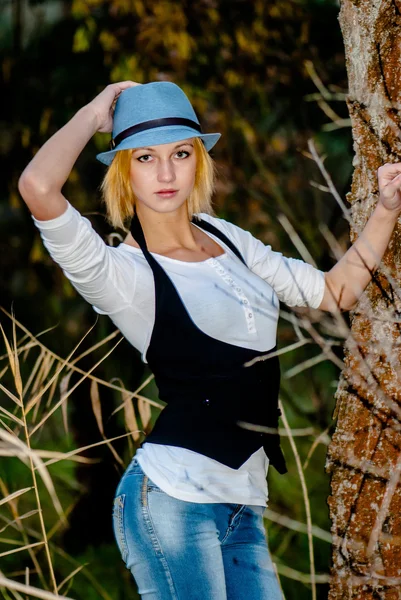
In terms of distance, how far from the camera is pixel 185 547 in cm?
159

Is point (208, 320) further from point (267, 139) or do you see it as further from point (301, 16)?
point (267, 139)

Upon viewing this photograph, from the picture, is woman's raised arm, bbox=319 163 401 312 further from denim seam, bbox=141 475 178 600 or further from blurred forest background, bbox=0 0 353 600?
blurred forest background, bbox=0 0 353 600

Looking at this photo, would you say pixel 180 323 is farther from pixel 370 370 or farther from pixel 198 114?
pixel 198 114

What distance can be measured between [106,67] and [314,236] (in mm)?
1323

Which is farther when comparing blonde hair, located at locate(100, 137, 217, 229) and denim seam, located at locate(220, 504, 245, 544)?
blonde hair, located at locate(100, 137, 217, 229)

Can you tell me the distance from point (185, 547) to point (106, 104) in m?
0.91

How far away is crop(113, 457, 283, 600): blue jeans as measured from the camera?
62.6 inches

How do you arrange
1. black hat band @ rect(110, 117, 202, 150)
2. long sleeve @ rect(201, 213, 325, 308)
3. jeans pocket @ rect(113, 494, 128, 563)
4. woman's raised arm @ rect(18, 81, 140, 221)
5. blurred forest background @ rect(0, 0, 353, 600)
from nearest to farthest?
woman's raised arm @ rect(18, 81, 140, 221) → jeans pocket @ rect(113, 494, 128, 563) → black hat band @ rect(110, 117, 202, 150) → long sleeve @ rect(201, 213, 325, 308) → blurred forest background @ rect(0, 0, 353, 600)

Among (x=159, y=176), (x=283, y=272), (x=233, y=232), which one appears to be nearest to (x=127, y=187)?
(x=159, y=176)

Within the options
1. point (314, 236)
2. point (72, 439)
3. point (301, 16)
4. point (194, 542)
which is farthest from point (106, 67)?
point (194, 542)

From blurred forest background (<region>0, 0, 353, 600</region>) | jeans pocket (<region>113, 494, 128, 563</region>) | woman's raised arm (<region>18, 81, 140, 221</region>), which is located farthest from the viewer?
blurred forest background (<region>0, 0, 353, 600</region>)

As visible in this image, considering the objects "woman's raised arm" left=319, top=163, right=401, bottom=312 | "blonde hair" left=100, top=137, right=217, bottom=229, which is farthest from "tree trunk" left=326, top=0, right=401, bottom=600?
"blonde hair" left=100, top=137, right=217, bottom=229

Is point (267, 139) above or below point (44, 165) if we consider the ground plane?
above

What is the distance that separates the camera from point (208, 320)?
1.73m
